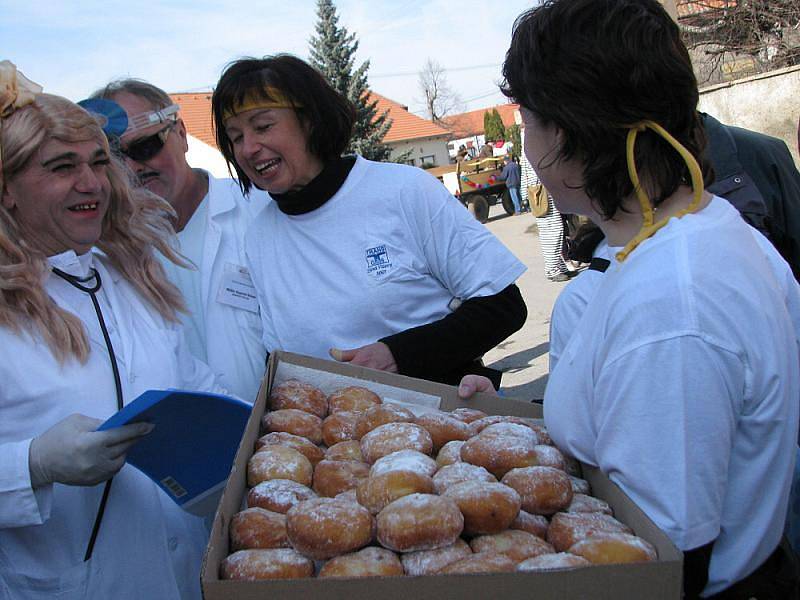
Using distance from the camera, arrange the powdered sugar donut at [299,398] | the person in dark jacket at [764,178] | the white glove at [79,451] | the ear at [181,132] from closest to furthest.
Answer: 1. the white glove at [79,451]
2. the powdered sugar donut at [299,398]
3. the person in dark jacket at [764,178]
4. the ear at [181,132]

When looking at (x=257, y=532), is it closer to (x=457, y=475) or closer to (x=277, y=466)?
(x=277, y=466)

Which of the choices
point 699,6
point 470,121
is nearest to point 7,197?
point 699,6

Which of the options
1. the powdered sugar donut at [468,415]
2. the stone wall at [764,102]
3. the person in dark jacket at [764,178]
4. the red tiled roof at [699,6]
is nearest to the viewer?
the powdered sugar donut at [468,415]

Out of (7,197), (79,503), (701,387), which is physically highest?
(7,197)

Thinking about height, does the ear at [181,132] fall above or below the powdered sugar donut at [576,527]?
above

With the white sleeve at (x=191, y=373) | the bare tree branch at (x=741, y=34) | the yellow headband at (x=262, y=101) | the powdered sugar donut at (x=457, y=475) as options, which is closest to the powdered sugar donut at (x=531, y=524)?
the powdered sugar donut at (x=457, y=475)

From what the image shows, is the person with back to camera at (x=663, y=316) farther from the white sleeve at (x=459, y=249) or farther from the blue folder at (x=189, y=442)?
the white sleeve at (x=459, y=249)

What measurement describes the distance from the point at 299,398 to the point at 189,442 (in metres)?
0.34

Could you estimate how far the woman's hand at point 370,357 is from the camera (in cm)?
224

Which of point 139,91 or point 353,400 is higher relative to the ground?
point 139,91

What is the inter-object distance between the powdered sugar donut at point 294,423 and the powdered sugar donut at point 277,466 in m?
0.17

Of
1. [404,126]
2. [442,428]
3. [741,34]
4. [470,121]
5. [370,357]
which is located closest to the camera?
[442,428]

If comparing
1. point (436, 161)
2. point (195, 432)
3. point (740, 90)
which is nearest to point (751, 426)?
point (195, 432)

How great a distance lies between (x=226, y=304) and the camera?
2.68 m
